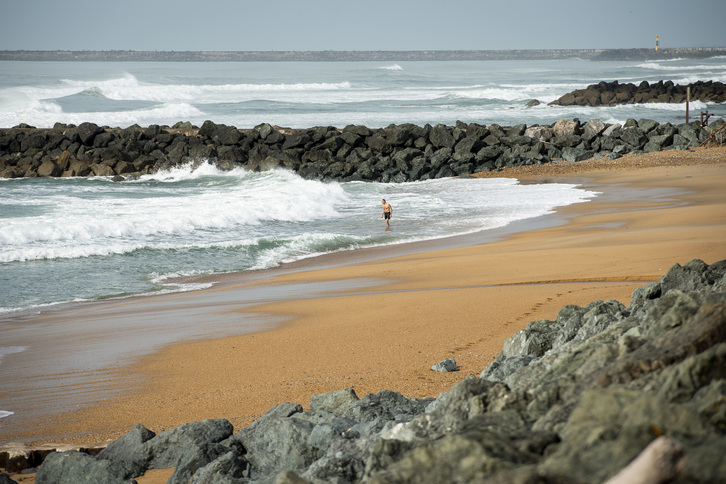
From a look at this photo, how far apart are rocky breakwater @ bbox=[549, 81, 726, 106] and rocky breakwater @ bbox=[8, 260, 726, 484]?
2059 inches

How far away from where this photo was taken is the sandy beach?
18.4 ft

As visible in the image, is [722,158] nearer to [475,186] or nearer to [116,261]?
[475,186]

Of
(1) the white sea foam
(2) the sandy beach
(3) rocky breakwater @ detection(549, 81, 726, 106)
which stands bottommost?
(2) the sandy beach

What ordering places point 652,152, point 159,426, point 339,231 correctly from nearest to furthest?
1. point 159,426
2. point 339,231
3. point 652,152

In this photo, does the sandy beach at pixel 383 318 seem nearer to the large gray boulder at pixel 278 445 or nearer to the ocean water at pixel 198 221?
the large gray boulder at pixel 278 445

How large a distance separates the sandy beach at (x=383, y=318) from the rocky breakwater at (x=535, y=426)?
28.3 inches

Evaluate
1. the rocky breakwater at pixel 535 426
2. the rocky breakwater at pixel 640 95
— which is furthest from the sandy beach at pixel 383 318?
the rocky breakwater at pixel 640 95

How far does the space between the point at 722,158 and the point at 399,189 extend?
11618 mm

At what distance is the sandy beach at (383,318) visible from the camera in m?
5.62

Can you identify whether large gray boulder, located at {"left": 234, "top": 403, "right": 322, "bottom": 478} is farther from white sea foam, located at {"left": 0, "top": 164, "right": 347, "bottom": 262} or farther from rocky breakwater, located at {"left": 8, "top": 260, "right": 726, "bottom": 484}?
white sea foam, located at {"left": 0, "top": 164, "right": 347, "bottom": 262}

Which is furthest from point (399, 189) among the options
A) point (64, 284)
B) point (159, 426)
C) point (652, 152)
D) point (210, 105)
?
point (210, 105)

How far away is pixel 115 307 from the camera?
966cm

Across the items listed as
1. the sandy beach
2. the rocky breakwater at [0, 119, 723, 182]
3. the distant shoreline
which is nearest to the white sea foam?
the rocky breakwater at [0, 119, 723, 182]

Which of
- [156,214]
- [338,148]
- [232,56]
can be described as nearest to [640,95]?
[338,148]
